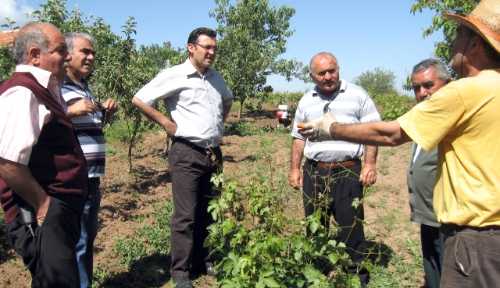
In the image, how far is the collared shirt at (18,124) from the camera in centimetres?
209

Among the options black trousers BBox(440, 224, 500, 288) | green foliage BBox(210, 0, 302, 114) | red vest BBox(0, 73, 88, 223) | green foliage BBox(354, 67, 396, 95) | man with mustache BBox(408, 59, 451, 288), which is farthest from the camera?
green foliage BBox(354, 67, 396, 95)

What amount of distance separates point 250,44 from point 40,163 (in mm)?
14069

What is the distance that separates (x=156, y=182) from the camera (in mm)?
7504

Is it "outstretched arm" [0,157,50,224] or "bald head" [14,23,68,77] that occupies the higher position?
"bald head" [14,23,68,77]

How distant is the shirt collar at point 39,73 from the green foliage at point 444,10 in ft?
18.3

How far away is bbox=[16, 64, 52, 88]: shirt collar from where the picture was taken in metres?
2.27

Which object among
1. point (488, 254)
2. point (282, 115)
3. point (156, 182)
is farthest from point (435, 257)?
point (282, 115)

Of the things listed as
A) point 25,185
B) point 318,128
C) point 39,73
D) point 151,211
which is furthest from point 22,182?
point 151,211

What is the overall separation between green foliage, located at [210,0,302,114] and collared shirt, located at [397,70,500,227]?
12690 millimetres

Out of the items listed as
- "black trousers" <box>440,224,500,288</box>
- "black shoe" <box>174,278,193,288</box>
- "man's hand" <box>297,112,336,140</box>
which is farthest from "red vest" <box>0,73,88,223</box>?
"black trousers" <box>440,224,500,288</box>

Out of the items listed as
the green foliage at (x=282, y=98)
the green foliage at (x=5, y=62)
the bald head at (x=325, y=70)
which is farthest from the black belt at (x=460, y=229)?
the green foliage at (x=282, y=98)

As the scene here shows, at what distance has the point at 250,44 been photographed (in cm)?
1582

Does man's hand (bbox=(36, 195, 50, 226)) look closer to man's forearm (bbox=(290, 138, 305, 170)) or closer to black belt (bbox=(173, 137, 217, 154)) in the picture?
black belt (bbox=(173, 137, 217, 154))

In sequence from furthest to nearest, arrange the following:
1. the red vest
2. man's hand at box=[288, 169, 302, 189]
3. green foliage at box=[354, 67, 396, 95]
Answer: green foliage at box=[354, 67, 396, 95], man's hand at box=[288, 169, 302, 189], the red vest
